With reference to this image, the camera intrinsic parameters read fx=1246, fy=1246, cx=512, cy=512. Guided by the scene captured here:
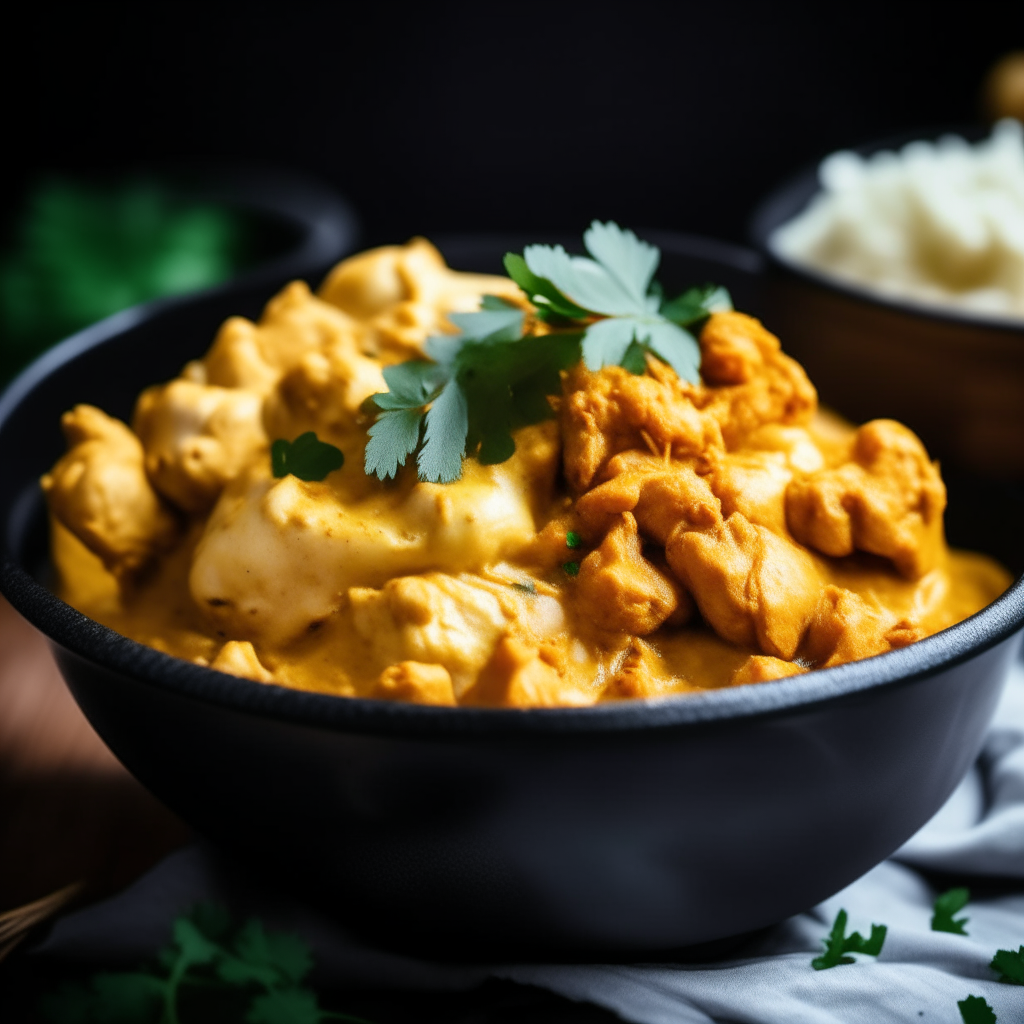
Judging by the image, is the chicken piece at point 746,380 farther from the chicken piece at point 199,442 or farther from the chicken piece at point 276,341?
the chicken piece at point 199,442

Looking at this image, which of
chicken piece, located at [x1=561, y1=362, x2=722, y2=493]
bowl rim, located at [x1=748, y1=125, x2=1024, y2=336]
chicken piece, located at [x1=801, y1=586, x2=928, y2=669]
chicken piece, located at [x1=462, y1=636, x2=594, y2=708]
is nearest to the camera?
chicken piece, located at [x1=462, y1=636, x2=594, y2=708]

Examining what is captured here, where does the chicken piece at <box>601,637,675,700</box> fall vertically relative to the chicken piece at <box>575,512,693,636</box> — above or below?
below

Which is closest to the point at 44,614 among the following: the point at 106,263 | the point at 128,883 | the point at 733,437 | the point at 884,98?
the point at 128,883

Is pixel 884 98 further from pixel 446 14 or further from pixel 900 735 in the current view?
pixel 900 735

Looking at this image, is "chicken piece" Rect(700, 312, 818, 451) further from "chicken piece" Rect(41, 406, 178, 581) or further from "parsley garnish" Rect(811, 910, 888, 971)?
"chicken piece" Rect(41, 406, 178, 581)

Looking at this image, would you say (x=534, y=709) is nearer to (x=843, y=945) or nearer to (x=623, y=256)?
(x=843, y=945)

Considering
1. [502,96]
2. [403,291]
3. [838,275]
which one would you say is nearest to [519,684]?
[403,291]

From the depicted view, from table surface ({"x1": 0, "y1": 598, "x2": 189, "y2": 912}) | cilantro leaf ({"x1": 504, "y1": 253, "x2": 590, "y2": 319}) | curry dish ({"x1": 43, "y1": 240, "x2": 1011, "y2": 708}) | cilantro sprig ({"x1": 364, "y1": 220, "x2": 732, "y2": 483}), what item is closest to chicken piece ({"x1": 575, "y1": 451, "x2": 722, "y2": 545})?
curry dish ({"x1": 43, "y1": 240, "x2": 1011, "y2": 708})
